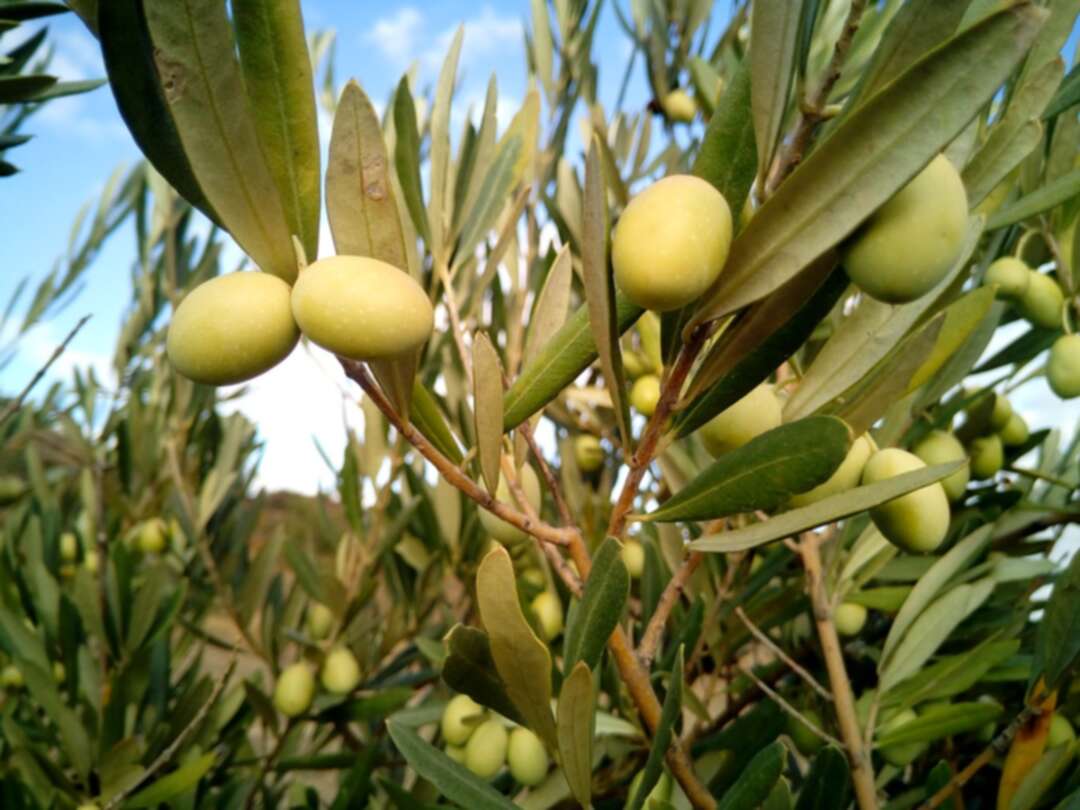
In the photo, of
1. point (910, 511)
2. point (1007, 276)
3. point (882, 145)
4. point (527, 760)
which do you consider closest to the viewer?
point (882, 145)

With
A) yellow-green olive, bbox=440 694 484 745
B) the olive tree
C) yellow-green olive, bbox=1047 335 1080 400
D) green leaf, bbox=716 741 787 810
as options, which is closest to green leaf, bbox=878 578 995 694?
the olive tree

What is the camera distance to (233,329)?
40 cm

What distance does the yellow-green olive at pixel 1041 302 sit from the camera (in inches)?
33.0

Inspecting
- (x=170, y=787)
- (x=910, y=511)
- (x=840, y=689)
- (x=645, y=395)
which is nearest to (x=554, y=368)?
(x=910, y=511)

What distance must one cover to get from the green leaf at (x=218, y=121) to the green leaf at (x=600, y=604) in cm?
21

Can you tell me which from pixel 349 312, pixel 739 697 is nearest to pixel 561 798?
pixel 739 697

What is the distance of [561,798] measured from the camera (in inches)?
34.5

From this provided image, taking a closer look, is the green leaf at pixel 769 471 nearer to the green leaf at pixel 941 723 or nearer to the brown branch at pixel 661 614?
the brown branch at pixel 661 614

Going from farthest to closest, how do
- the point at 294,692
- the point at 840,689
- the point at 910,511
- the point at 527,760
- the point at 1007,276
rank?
the point at 294,692 → the point at 527,760 → the point at 1007,276 → the point at 840,689 → the point at 910,511

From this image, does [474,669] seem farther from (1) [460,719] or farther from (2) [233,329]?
(1) [460,719]

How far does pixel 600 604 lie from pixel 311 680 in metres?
0.87

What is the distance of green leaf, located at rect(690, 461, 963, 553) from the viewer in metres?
0.41

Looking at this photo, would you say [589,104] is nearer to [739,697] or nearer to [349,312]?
[739,697]

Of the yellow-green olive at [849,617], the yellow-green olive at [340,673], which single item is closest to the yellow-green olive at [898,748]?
the yellow-green olive at [849,617]
